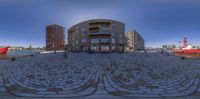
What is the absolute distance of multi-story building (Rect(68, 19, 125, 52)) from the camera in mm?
54094

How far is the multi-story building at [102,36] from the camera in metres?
54.1

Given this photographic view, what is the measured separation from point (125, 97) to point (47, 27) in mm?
117131

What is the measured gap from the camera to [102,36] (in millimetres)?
54000

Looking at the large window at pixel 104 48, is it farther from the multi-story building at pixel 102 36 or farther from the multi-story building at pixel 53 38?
the multi-story building at pixel 53 38

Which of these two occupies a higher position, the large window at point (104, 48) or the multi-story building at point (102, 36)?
the multi-story building at point (102, 36)

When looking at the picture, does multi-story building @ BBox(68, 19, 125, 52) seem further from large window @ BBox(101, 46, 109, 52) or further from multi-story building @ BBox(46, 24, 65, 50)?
multi-story building @ BBox(46, 24, 65, 50)

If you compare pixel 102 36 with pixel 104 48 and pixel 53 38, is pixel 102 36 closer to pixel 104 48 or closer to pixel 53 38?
pixel 104 48

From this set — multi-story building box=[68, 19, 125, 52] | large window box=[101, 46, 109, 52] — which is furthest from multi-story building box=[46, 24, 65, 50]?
large window box=[101, 46, 109, 52]

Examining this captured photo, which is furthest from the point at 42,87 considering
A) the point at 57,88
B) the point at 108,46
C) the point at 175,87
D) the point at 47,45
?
the point at 47,45

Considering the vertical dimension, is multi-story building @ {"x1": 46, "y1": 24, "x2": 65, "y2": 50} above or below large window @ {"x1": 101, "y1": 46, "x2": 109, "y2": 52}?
above

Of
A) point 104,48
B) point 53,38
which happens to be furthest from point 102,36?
point 53,38

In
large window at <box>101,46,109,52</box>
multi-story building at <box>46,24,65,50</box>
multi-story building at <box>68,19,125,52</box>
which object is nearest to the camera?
multi-story building at <box>68,19,125,52</box>

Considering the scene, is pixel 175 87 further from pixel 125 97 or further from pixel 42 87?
pixel 42 87

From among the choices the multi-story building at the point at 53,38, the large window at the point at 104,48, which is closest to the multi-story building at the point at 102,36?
the large window at the point at 104,48
